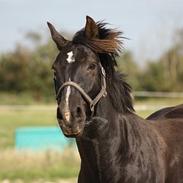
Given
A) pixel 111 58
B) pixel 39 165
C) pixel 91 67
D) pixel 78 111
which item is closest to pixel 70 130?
pixel 78 111

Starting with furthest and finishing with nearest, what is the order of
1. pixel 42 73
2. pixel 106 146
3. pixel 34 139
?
pixel 42 73 → pixel 34 139 → pixel 106 146

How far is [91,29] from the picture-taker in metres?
4.91

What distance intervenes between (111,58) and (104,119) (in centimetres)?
58

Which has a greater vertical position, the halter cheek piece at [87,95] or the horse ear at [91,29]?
the horse ear at [91,29]

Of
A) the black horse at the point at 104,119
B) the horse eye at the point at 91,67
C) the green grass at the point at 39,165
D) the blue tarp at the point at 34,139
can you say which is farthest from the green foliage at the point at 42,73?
the horse eye at the point at 91,67

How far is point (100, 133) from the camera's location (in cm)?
498

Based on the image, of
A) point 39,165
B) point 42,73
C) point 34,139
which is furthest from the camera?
point 42,73

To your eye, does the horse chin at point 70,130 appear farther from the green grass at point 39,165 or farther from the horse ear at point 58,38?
the green grass at point 39,165

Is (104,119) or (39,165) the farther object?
(39,165)

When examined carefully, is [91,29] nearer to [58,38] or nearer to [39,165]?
[58,38]

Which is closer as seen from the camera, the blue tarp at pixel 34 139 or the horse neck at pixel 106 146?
the horse neck at pixel 106 146

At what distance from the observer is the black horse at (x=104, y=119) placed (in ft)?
15.0

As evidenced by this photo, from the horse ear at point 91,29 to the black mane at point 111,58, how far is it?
0.14ft

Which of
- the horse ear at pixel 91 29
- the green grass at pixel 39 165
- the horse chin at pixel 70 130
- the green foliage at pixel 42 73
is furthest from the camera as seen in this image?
the green foliage at pixel 42 73
